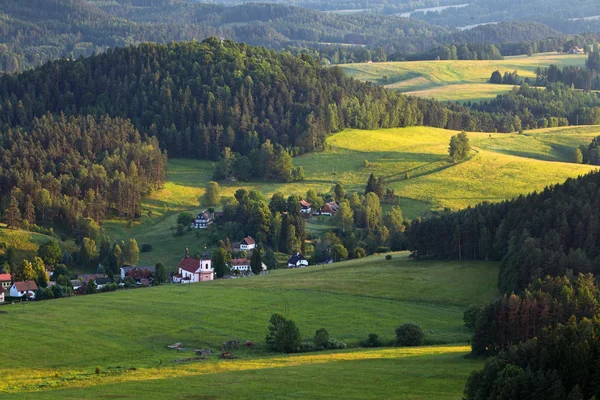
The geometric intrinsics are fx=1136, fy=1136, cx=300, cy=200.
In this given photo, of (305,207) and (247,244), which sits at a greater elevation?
(305,207)

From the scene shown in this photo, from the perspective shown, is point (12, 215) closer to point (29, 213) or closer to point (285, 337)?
point (29, 213)

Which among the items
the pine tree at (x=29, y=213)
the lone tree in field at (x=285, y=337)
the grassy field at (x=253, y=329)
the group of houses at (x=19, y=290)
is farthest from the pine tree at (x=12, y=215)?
Answer: the lone tree in field at (x=285, y=337)

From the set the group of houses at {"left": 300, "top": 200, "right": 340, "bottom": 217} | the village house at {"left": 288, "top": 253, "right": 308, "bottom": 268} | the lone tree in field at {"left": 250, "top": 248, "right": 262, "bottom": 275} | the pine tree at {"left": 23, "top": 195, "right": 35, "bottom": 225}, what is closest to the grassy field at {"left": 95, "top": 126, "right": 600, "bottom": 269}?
the group of houses at {"left": 300, "top": 200, "right": 340, "bottom": 217}

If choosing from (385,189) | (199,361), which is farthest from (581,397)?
(385,189)

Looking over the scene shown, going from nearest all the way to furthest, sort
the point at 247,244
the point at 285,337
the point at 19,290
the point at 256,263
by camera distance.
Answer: the point at 285,337 → the point at 19,290 → the point at 256,263 → the point at 247,244

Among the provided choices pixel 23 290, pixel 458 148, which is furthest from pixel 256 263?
pixel 458 148

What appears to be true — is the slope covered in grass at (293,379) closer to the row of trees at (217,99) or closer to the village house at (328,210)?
the village house at (328,210)

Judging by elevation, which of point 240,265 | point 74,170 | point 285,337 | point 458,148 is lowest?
point 240,265
